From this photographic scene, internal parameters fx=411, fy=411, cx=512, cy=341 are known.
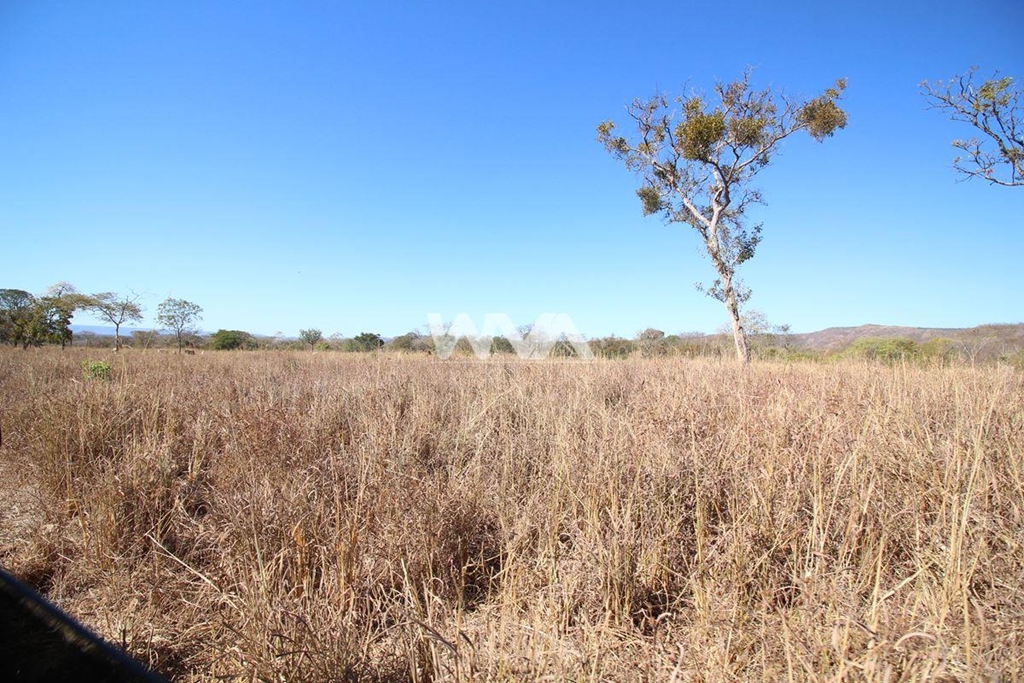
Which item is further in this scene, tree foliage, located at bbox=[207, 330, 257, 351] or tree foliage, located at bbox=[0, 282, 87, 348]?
tree foliage, located at bbox=[207, 330, 257, 351]

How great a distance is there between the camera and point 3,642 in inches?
20.0

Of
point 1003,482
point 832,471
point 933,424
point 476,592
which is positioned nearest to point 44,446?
point 476,592

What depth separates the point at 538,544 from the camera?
2008 mm

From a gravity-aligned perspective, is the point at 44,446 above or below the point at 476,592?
above

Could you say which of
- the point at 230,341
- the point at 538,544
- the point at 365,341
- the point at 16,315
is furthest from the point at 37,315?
the point at 538,544

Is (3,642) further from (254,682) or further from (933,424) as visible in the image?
(933,424)

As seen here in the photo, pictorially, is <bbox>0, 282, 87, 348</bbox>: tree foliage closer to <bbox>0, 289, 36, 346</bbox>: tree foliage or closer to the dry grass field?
<bbox>0, 289, 36, 346</bbox>: tree foliage

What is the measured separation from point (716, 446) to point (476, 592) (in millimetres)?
1699

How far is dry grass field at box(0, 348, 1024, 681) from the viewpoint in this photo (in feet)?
4.35

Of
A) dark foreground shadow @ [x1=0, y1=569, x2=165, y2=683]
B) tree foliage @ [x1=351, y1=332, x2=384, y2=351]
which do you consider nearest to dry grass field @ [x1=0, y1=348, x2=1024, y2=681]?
dark foreground shadow @ [x1=0, y1=569, x2=165, y2=683]

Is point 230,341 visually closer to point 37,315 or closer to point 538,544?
Result: point 37,315

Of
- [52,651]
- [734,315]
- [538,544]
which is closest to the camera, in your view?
[52,651]

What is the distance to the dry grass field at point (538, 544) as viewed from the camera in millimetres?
1327

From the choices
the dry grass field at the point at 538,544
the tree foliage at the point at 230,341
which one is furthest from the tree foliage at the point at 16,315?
the dry grass field at the point at 538,544
